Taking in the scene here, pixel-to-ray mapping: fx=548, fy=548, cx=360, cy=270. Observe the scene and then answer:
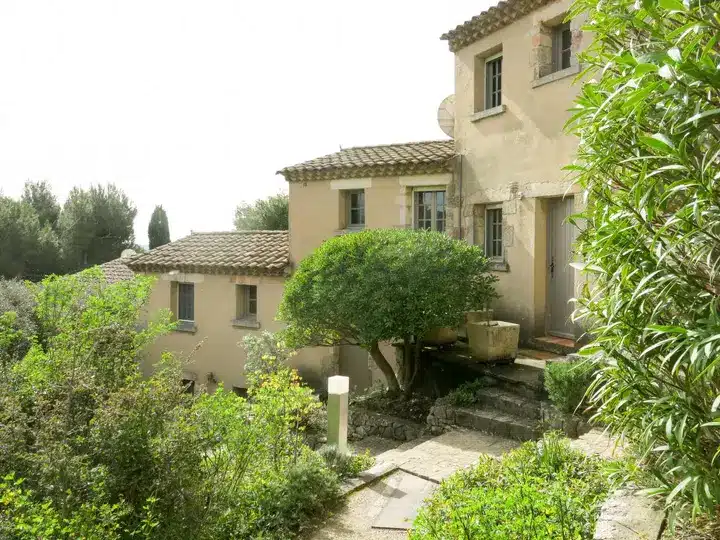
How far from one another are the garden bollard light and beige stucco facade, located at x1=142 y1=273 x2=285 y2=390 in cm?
688

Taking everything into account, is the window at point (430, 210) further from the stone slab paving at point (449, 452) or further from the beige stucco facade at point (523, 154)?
the stone slab paving at point (449, 452)

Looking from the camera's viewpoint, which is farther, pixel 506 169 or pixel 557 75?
pixel 506 169

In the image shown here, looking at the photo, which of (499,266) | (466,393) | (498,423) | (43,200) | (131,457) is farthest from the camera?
(43,200)

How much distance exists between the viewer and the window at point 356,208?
12.7m

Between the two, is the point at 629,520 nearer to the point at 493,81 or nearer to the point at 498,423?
the point at 498,423

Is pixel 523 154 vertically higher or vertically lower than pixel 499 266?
higher

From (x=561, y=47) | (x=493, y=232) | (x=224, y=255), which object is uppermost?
(x=561, y=47)

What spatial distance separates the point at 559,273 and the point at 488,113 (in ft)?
11.0

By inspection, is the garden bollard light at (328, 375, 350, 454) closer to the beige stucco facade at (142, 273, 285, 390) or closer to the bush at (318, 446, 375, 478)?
the bush at (318, 446, 375, 478)

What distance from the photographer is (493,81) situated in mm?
10883

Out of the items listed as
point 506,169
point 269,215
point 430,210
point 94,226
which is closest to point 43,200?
point 94,226

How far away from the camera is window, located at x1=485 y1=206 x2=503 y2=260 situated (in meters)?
10.7

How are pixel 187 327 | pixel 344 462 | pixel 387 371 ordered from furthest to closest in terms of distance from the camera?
pixel 187 327, pixel 387 371, pixel 344 462

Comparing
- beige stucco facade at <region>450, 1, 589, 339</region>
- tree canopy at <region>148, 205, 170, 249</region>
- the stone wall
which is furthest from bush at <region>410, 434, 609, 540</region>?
tree canopy at <region>148, 205, 170, 249</region>
